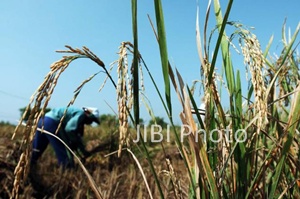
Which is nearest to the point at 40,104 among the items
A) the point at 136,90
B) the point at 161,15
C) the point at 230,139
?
the point at 136,90

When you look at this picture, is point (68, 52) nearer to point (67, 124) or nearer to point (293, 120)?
point (293, 120)

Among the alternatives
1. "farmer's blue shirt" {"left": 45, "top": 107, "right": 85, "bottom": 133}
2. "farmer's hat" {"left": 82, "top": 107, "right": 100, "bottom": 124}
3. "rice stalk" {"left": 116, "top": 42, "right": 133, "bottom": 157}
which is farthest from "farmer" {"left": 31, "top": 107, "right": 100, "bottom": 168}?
"rice stalk" {"left": 116, "top": 42, "right": 133, "bottom": 157}

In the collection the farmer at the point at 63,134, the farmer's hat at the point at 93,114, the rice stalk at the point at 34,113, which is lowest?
the rice stalk at the point at 34,113

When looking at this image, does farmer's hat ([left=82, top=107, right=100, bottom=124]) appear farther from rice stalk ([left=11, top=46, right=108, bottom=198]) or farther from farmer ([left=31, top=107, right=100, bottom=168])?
rice stalk ([left=11, top=46, right=108, bottom=198])

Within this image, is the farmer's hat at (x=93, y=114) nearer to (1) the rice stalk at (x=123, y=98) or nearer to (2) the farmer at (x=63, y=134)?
(2) the farmer at (x=63, y=134)

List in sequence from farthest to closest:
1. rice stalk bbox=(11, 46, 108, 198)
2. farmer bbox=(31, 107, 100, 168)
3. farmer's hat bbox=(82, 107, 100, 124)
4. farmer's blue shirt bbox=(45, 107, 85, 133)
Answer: farmer's hat bbox=(82, 107, 100, 124)
farmer's blue shirt bbox=(45, 107, 85, 133)
farmer bbox=(31, 107, 100, 168)
rice stalk bbox=(11, 46, 108, 198)

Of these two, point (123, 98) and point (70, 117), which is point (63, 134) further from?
point (123, 98)

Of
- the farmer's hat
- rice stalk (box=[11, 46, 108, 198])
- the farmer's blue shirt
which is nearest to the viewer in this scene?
rice stalk (box=[11, 46, 108, 198])

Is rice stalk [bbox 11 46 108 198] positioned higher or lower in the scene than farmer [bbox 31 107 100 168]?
lower

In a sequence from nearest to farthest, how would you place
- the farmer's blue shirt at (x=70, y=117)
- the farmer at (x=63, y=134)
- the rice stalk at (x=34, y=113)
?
the rice stalk at (x=34, y=113)
the farmer at (x=63, y=134)
the farmer's blue shirt at (x=70, y=117)

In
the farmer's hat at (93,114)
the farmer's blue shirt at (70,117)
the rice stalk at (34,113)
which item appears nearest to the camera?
the rice stalk at (34,113)

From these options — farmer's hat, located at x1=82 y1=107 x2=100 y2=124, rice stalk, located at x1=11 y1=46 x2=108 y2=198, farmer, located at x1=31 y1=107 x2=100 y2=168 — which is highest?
farmer's hat, located at x1=82 y1=107 x2=100 y2=124

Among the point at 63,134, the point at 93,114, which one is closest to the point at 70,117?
the point at 93,114

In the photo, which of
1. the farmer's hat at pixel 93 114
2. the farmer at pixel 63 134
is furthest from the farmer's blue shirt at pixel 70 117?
the farmer's hat at pixel 93 114
